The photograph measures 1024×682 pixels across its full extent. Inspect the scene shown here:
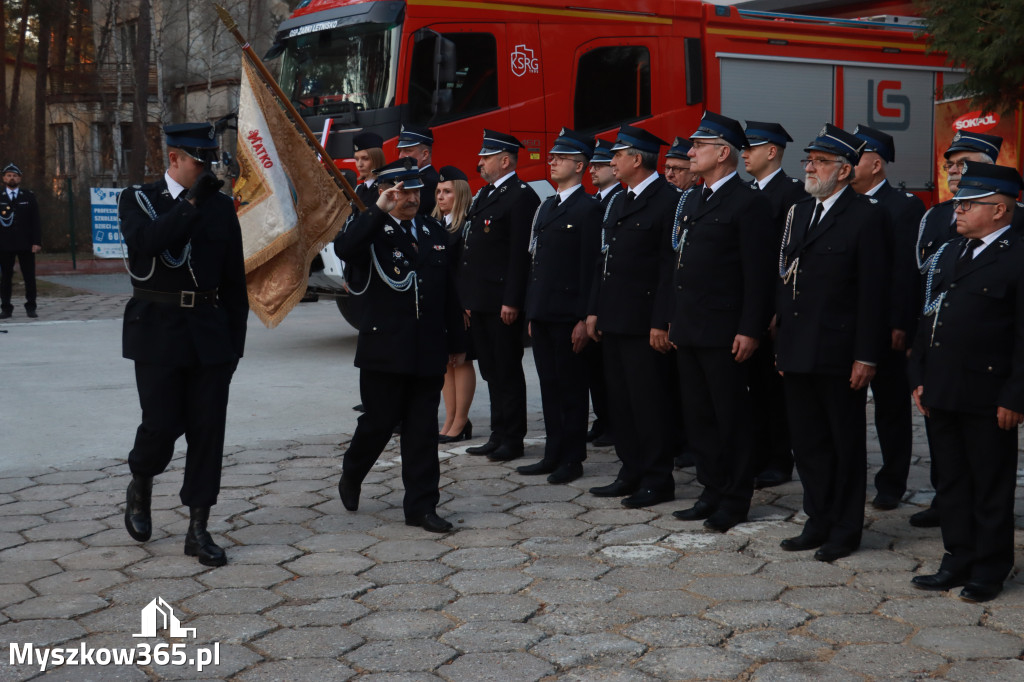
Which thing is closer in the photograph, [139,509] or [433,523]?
[139,509]

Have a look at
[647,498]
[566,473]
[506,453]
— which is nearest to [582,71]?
[506,453]

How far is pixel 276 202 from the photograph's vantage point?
5.76 meters

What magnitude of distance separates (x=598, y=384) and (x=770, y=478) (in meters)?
1.42

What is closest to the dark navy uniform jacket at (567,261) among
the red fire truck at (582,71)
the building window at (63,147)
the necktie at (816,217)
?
the necktie at (816,217)

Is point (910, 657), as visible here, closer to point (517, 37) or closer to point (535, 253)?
point (535, 253)

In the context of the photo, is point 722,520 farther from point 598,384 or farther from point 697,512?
point 598,384

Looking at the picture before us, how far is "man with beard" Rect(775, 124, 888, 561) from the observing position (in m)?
4.96

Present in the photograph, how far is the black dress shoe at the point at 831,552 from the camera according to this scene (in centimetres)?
496

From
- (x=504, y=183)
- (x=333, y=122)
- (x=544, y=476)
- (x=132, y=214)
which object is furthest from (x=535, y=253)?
(x=333, y=122)

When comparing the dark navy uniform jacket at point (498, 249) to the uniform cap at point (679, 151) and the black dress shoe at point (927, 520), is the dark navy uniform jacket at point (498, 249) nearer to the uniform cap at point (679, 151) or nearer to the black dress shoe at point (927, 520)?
the uniform cap at point (679, 151)

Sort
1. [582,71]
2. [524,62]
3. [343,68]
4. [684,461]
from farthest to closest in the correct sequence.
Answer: [582,71] < [524,62] < [343,68] < [684,461]

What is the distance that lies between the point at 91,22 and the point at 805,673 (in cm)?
3240

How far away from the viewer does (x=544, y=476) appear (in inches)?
260

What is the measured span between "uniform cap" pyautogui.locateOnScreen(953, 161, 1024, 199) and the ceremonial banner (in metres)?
2.87
